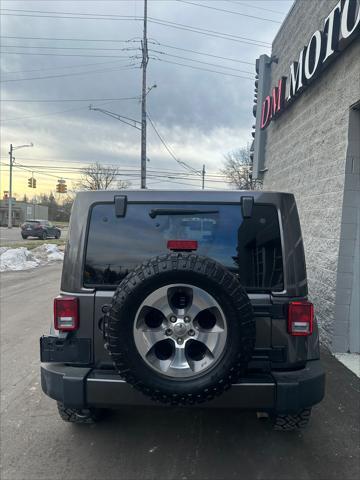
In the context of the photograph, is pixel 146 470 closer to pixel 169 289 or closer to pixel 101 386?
pixel 101 386

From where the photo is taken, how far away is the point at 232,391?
2.38m

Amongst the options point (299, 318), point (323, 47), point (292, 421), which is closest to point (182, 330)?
point (299, 318)

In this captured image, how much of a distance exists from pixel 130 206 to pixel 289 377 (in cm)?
155

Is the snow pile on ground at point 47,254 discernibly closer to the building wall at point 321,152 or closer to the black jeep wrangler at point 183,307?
the building wall at point 321,152

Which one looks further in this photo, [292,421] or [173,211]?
[292,421]

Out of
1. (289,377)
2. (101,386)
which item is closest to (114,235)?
(101,386)

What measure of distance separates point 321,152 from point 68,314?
15.1 feet

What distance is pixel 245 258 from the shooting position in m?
2.52

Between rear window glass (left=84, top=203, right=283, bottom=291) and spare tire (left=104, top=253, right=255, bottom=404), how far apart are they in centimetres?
32

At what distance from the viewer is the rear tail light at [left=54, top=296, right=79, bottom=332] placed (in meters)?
2.52

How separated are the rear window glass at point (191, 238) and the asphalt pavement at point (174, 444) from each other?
1277mm

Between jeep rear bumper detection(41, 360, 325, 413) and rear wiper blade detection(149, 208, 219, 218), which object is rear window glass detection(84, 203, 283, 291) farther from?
jeep rear bumper detection(41, 360, 325, 413)

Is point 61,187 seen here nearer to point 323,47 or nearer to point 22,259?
point 22,259

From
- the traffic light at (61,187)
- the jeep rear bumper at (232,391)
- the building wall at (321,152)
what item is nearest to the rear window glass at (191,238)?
the jeep rear bumper at (232,391)
